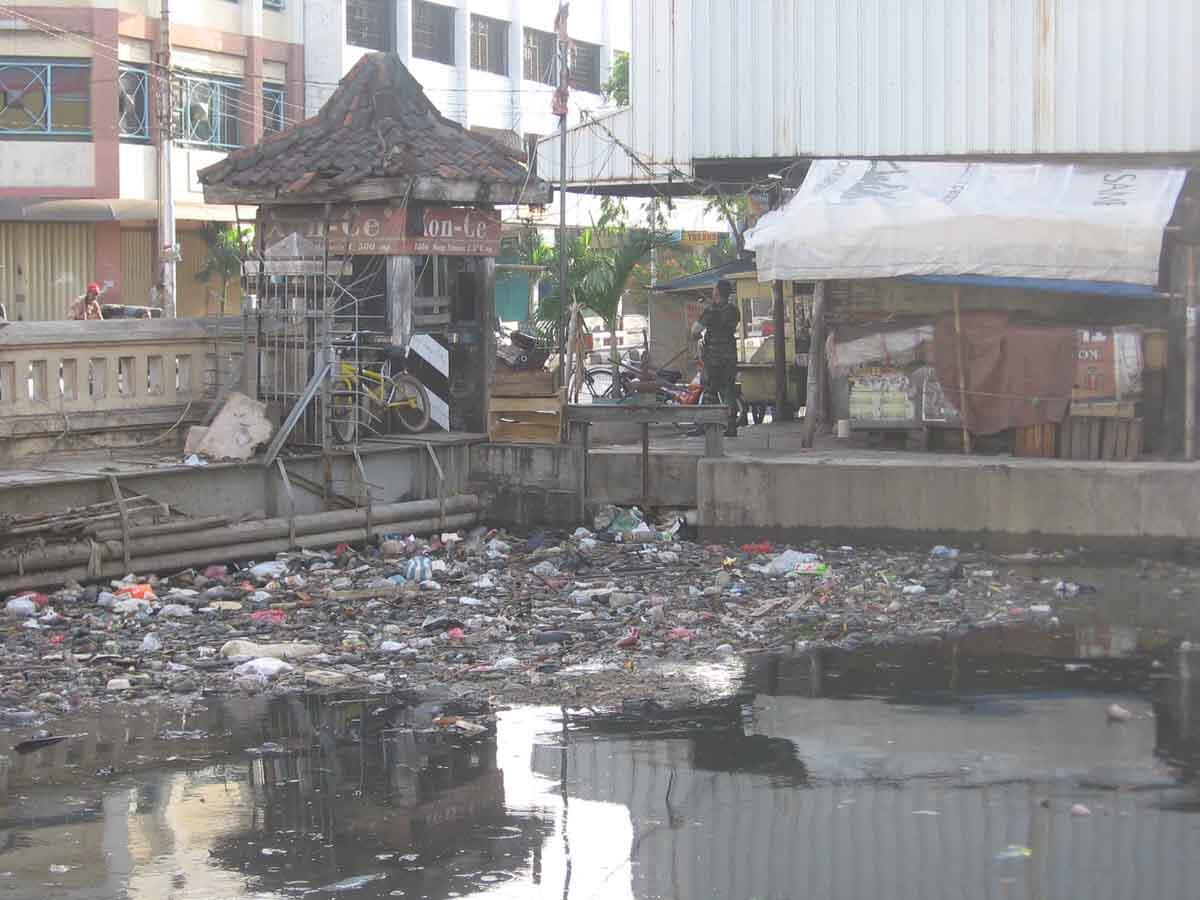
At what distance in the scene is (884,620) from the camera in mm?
11883

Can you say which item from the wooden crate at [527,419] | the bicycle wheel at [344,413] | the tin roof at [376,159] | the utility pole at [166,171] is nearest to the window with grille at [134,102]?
the utility pole at [166,171]

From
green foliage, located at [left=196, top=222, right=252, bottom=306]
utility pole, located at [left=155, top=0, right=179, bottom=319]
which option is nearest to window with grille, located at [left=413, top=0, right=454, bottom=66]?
green foliage, located at [left=196, top=222, right=252, bottom=306]

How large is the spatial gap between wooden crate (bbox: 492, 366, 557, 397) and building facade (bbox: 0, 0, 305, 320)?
717 inches

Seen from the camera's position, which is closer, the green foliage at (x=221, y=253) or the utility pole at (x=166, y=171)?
the utility pole at (x=166, y=171)

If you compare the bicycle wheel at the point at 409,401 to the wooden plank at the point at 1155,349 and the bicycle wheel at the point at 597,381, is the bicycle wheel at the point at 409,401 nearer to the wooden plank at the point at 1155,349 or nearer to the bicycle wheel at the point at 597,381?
the wooden plank at the point at 1155,349

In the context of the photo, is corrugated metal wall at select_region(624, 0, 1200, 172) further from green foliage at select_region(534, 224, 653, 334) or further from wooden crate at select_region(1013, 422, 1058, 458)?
wooden crate at select_region(1013, 422, 1058, 458)

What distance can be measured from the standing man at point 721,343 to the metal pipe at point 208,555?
11.8 feet

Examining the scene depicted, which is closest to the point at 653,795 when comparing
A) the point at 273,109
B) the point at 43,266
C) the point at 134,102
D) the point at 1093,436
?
the point at 1093,436

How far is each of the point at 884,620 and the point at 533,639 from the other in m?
2.53

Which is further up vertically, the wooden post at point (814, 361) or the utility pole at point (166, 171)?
the utility pole at point (166, 171)

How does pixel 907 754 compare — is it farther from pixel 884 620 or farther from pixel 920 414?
pixel 920 414

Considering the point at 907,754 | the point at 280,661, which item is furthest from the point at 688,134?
the point at 907,754

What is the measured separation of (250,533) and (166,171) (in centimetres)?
1874

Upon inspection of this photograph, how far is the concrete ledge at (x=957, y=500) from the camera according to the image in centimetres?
1485
